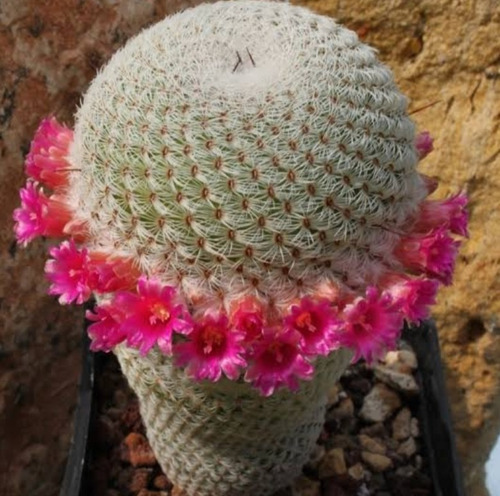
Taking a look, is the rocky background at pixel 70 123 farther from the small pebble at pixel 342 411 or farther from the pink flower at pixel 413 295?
the pink flower at pixel 413 295

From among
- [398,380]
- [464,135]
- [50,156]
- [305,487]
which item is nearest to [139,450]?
[305,487]

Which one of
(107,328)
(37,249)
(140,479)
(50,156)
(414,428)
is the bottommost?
(140,479)

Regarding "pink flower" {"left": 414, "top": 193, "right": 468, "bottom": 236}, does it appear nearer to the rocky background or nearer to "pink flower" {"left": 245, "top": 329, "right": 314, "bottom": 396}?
"pink flower" {"left": 245, "top": 329, "right": 314, "bottom": 396}

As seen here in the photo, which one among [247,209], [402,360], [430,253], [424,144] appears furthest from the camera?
[402,360]

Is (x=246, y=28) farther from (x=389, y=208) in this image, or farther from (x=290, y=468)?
(x=290, y=468)

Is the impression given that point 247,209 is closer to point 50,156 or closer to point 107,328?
point 107,328

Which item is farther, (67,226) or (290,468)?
(290,468)

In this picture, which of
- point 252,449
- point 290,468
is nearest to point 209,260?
point 252,449

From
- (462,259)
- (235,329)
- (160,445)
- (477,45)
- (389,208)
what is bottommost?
(160,445)
